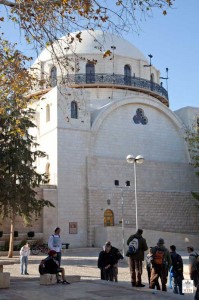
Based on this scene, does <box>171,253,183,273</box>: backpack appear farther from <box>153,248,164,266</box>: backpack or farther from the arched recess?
the arched recess

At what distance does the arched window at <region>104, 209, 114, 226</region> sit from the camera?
82.1ft

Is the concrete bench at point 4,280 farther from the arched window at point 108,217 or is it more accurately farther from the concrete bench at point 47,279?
the arched window at point 108,217

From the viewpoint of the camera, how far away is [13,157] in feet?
63.8

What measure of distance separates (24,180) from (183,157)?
13.4m

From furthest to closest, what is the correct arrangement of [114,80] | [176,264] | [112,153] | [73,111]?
[114,80], [112,153], [73,111], [176,264]

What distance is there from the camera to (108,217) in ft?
82.5

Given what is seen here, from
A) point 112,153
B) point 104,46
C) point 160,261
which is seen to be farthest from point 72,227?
point 160,261

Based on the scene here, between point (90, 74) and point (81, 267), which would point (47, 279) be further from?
point (90, 74)

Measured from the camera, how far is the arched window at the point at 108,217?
985 inches

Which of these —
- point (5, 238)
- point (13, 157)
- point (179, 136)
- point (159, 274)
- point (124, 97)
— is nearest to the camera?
point (159, 274)

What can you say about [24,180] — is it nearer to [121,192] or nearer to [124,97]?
[121,192]

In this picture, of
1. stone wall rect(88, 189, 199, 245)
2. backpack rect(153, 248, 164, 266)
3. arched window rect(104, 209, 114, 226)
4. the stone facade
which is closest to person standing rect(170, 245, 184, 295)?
backpack rect(153, 248, 164, 266)

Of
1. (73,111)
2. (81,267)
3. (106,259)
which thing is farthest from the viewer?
(73,111)

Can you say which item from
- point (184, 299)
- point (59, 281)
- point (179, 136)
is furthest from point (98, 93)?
point (184, 299)
